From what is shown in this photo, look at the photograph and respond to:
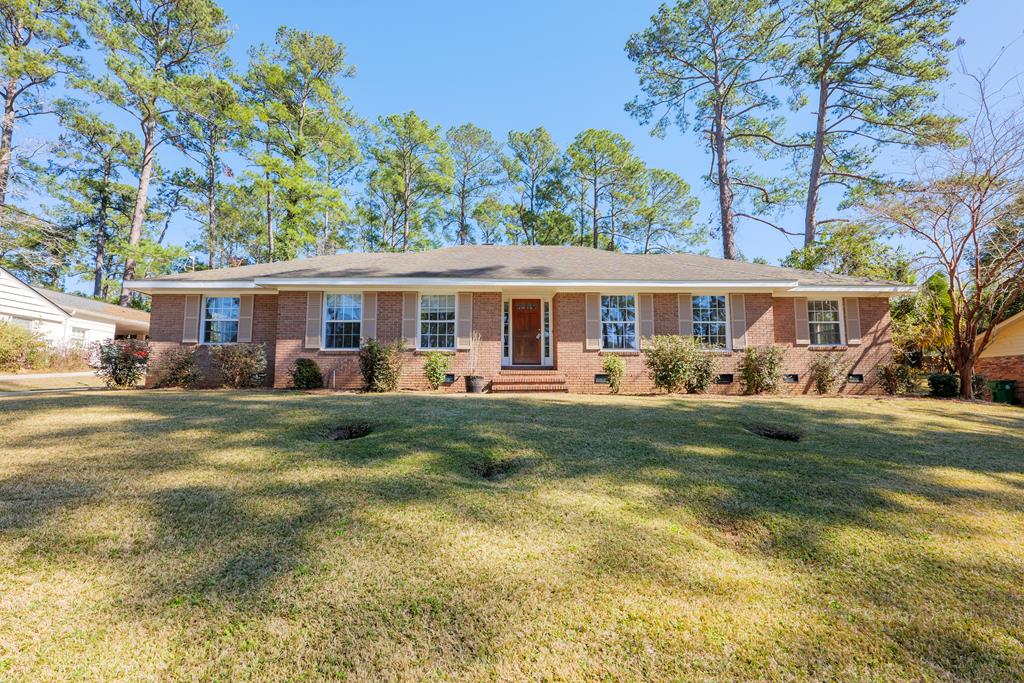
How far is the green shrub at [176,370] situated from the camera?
424 inches

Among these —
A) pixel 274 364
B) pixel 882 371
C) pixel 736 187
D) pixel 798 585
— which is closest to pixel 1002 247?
pixel 882 371

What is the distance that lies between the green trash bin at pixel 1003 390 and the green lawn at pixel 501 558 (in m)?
9.25

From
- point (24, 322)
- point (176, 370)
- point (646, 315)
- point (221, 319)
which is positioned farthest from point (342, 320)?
point (24, 322)

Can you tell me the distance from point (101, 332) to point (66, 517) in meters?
24.7

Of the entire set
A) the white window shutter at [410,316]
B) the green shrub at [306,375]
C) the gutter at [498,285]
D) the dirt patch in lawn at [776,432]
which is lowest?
the dirt patch in lawn at [776,432]

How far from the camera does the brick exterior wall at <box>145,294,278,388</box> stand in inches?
456

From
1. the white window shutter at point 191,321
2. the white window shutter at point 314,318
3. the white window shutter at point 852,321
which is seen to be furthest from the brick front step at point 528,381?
the white window shutter at point 191,321

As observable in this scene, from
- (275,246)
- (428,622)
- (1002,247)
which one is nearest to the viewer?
(428,622)

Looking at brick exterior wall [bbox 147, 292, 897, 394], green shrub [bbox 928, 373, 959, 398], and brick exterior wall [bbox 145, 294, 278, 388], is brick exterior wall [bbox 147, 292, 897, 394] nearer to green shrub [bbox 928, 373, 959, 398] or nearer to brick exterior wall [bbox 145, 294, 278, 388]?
brick exterior wall [bbox 145, 294, 278, 388]

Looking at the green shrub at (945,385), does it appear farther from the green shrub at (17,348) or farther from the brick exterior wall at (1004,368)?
the green shrub at (17,348)

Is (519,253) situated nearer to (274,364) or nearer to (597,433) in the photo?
(274,364)

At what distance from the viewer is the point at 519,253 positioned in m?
14.8

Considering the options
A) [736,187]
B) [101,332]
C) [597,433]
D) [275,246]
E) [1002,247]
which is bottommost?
[597,433]

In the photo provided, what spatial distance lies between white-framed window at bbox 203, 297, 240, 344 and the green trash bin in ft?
66.4
